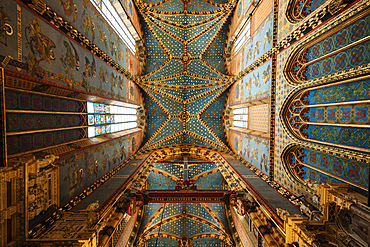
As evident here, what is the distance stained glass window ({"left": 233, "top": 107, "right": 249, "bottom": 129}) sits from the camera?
11.3 meters

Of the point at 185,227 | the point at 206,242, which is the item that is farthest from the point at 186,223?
the point at 206,242

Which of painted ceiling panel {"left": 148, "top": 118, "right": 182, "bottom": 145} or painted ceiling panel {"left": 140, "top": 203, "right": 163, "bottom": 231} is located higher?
painted ceiling panel {"left": 148, "top": 118, "right": 182, "bottom": 145}

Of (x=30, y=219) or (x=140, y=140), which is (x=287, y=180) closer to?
(x=30, y=219)

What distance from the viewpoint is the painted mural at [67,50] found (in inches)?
154

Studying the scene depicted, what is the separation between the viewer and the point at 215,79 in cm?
1384

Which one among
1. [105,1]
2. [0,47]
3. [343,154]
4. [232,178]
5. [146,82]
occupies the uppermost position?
[105,1]

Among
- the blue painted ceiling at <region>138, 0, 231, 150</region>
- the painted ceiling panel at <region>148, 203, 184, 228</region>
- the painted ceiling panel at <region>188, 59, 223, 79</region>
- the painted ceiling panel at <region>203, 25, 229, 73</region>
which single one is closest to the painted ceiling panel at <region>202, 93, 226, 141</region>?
the blue painted ceiling at <region>138, 0, 231, 150</region>

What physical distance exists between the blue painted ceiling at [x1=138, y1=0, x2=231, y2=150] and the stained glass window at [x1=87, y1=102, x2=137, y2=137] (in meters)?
2.79

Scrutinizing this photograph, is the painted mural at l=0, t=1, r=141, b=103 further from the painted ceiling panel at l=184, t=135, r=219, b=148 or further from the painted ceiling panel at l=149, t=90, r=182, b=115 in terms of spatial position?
→ the painted ceiling panel at l=184, t=135, r=219, b=148

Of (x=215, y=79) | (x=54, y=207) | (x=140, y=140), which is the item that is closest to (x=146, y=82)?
(x=140, y=140)

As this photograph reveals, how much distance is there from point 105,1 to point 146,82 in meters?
5.94

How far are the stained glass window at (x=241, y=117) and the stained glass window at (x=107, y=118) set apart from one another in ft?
27.5

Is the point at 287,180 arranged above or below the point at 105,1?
below

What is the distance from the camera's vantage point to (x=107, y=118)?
29.9 feet
